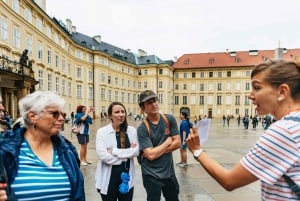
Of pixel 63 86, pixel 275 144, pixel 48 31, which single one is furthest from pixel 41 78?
pixel 275 144

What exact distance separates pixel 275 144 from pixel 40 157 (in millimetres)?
1668

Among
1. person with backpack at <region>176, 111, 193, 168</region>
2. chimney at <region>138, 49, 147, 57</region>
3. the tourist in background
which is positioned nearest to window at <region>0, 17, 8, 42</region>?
the tourist in background

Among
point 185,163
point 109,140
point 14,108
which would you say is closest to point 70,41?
point 14,108

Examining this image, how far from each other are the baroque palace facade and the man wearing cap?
15587 millimetres

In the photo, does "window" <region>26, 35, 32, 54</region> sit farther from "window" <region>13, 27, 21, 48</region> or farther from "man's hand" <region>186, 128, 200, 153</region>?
"man's hand" <region>186, 128, 200, 153</region>

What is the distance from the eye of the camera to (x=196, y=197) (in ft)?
17.7

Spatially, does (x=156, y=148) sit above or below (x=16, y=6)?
below

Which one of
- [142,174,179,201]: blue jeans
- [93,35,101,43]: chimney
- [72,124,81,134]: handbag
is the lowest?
[142,174,179,201]: blue jeans

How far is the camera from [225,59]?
7669cm

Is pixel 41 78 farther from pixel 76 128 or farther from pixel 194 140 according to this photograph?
pixel 194 140

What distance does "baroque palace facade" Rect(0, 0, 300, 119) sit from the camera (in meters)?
26.8

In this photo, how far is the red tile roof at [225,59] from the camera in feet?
245

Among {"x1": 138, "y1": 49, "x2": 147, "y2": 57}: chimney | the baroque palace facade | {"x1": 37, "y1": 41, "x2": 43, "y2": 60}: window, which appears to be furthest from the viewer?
{"x1": 138, "y1": 49, "x2": 147, "y2": 57}: chimney

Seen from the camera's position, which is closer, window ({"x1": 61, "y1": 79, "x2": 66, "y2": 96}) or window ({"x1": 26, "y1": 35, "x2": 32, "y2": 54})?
window ({"x1": 26, "y1": 35, "x2": 32, "y2": 54})
